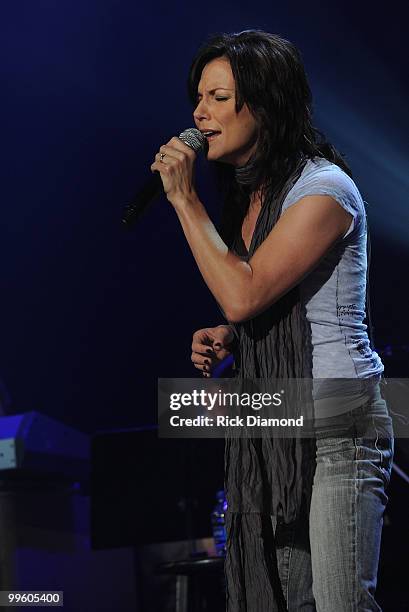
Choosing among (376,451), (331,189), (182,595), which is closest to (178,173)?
(331,189)

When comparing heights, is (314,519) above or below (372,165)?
below

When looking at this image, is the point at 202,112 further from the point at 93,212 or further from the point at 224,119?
the point at 93,212

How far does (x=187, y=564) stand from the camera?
107 inches

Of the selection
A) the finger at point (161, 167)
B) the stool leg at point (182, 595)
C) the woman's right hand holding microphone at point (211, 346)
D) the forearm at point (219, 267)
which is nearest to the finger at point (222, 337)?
the woman's right hand holding microphone at point (211, 346)

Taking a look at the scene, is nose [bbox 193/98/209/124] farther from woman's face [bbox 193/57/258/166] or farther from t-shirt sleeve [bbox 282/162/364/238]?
t-shirt sleeve [bbox 282/162/364/238]

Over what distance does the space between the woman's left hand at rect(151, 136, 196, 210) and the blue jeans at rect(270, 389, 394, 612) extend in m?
0.40

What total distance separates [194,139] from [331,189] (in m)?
0.28

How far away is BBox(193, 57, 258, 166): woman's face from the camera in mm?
1350

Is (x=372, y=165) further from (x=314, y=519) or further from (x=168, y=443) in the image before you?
(x=314, y=519)

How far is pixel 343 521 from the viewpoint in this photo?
3.71 feet

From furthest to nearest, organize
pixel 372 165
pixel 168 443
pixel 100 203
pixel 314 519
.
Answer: pixel 100 203
pixel 168 443
pixel 372 165
pixel 314 519

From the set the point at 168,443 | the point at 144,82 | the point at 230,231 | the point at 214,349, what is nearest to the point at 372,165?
the point at 144,82

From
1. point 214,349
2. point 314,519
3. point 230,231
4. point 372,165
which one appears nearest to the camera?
point 314,519

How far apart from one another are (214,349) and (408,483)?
58.5 inches
